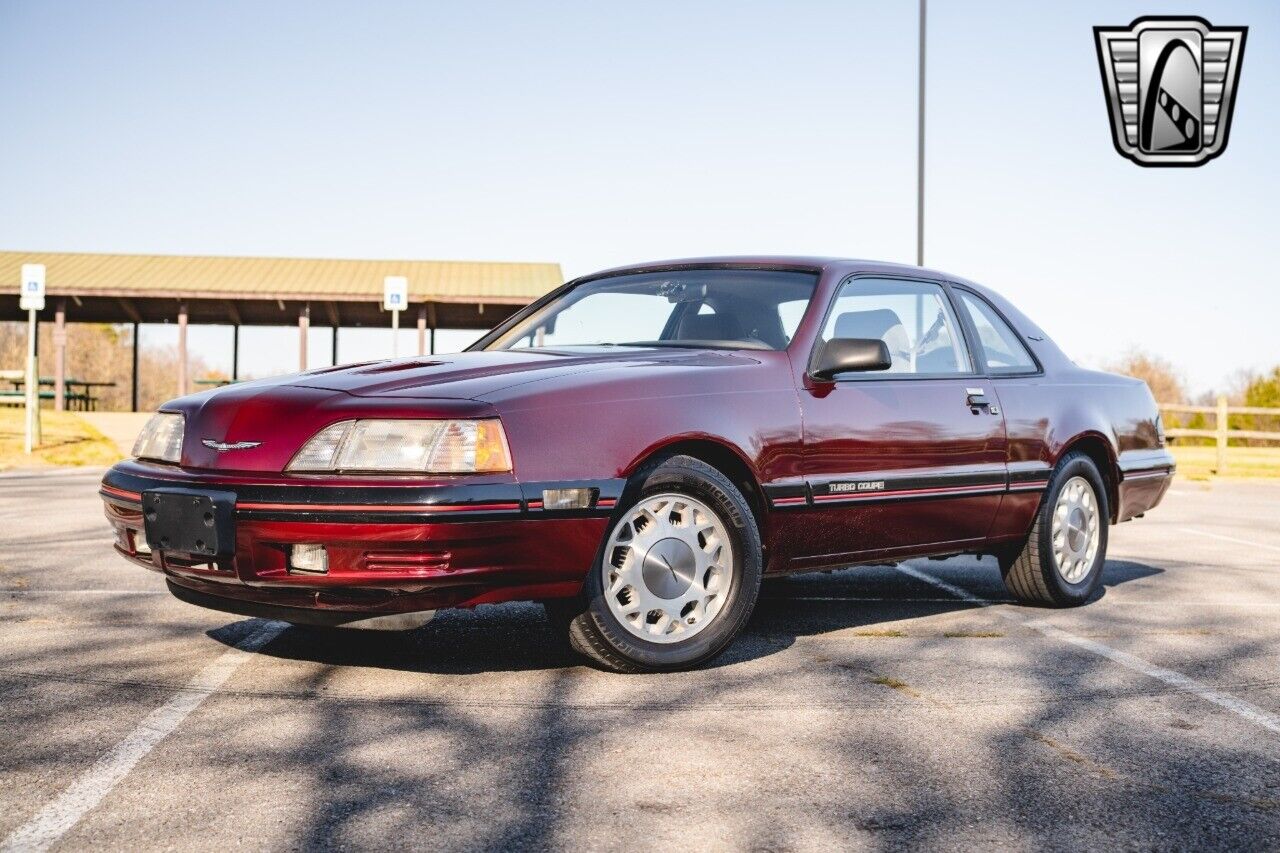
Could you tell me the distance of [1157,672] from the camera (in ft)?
15.1

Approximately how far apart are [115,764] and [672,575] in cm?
190

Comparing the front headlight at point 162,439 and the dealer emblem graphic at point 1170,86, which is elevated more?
the dealer emblem graphic at point 1170,86

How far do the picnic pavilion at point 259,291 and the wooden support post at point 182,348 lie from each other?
0.03m

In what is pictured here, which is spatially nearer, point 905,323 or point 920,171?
point 905,323

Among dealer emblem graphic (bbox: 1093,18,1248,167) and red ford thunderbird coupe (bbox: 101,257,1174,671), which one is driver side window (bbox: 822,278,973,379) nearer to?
red ford thunderbird coupe (bbox: 101,257,1174,671)

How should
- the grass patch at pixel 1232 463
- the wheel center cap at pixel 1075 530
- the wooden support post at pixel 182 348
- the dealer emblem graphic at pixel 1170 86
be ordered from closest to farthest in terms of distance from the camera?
1. the wheel center cap at pixel 1075 530
2. the dealer emblem graphic at pixel 1170 86
3. the grass patch at pixel 1232 463
4. the wooden support post at pixel 182 348

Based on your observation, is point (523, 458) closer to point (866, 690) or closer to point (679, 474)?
point (679, 474)

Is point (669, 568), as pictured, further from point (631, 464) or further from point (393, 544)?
point (393, 544)

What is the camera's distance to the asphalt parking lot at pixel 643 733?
9.23ft

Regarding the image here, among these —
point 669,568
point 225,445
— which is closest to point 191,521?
point 225,445

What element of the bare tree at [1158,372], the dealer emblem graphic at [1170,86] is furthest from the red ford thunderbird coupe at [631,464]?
the bare tree at [1158,372]

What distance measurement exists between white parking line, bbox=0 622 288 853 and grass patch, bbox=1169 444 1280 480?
19840mm

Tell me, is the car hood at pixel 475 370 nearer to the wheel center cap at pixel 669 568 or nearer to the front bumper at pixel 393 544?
the front bumper at pixel 393 544

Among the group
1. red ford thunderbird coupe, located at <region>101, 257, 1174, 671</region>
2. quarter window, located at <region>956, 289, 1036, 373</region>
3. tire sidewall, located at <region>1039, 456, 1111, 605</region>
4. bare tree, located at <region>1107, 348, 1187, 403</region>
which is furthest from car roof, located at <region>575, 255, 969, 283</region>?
bare tree, located at <region>1107, 348, 1187, 403</region>
